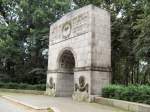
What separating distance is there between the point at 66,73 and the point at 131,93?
10282 millimetres

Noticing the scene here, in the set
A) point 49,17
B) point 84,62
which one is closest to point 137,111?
point 84,62

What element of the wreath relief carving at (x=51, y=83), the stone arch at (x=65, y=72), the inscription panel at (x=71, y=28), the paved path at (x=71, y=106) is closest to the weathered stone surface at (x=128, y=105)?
the paved path at (x=71, y=106)

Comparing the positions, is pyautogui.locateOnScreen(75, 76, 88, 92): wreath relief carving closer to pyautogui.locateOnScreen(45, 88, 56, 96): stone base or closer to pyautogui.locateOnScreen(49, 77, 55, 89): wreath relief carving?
pyautogui.locateOnScreen(45, 88, 56, 96): stone base

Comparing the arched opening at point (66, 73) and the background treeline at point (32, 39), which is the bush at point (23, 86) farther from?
the arched opening at point (66, 73)

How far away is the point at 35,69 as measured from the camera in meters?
29.7

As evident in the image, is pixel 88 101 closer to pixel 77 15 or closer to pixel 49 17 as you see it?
pixel 77 15

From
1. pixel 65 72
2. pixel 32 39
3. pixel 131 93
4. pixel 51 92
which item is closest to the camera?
pixel 131 93

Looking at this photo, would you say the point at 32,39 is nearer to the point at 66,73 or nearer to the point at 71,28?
the point at 66,73

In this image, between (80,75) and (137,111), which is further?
(80,75)

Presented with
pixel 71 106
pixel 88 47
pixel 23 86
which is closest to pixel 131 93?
pixel 71 106

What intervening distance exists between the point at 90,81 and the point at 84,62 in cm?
157

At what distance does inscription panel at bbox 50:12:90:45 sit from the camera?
1896 cm

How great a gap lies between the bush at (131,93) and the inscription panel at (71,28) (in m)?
5.05

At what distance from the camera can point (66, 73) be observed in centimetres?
2305
